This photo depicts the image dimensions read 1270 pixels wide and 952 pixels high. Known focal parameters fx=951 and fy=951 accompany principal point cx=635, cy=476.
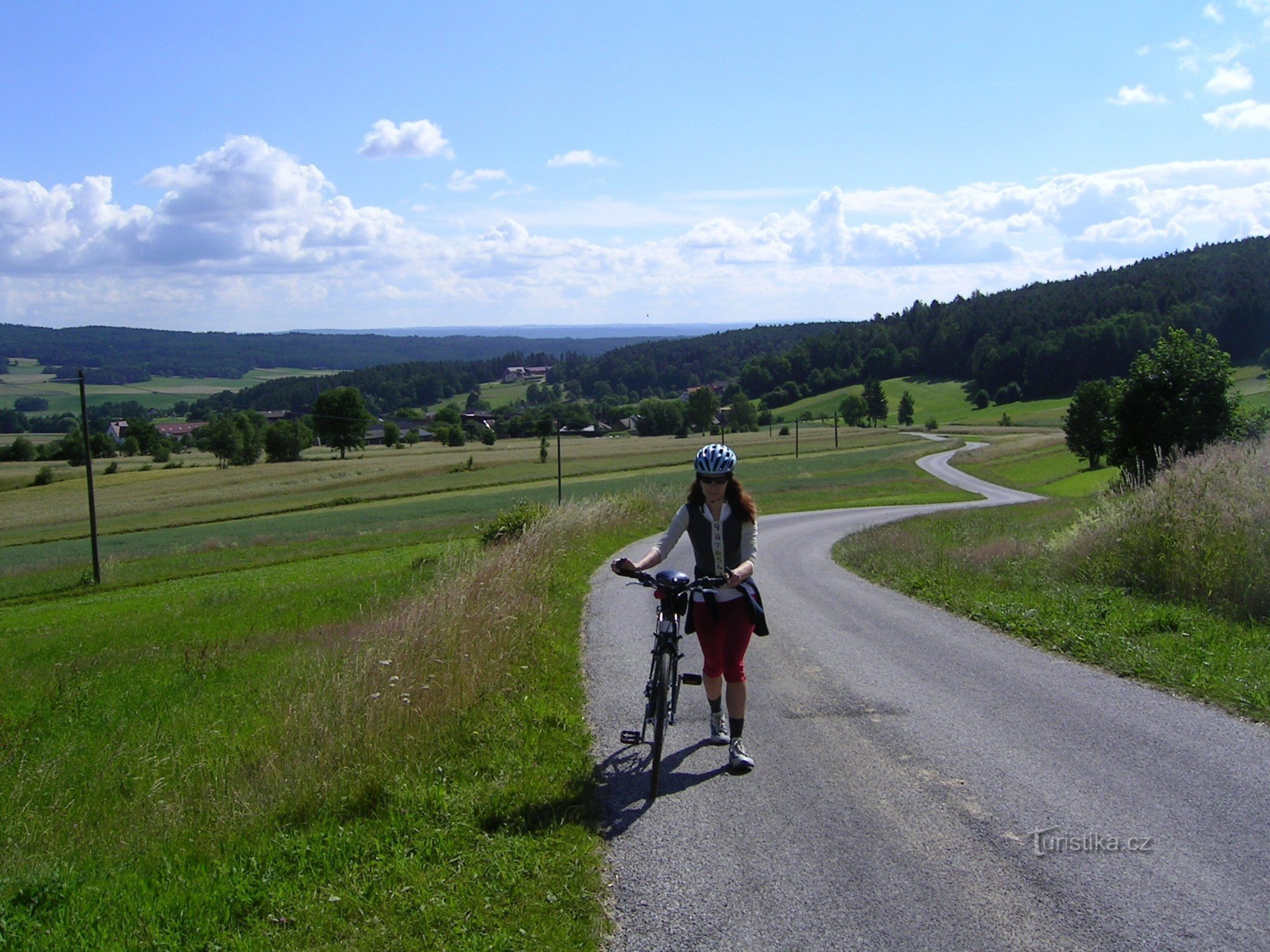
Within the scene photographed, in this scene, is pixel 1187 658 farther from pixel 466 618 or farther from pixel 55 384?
pixel 55 384

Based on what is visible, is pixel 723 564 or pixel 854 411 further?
pixel 854 411

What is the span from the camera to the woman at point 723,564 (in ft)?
20.6

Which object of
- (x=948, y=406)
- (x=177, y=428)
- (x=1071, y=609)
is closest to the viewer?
(x=1071, y=609)

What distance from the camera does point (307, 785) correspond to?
240 inches

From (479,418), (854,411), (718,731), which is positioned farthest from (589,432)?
(718,731)

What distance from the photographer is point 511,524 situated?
23047 mm

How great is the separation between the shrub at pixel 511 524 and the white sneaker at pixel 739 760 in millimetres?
15579

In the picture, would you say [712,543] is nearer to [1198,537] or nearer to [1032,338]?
[1198,537]

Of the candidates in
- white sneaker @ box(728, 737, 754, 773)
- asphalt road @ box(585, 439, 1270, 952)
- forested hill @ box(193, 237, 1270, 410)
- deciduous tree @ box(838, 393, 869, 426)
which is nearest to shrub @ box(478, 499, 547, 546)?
asphalt road @ box(585, 439, 1270, 952)

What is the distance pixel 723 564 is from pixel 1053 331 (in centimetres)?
15072

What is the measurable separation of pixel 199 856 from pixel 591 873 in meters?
2.36

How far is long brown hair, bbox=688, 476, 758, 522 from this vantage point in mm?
6348

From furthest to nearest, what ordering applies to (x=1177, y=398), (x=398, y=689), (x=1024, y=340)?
(x=1024, y=340)
(x=1177, y=398)
(x=398, y=689)

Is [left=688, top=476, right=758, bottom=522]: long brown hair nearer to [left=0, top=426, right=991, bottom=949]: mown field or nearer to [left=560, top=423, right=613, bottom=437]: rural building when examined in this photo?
[left=0, top=426, right=991, bottom=949]: mown field
